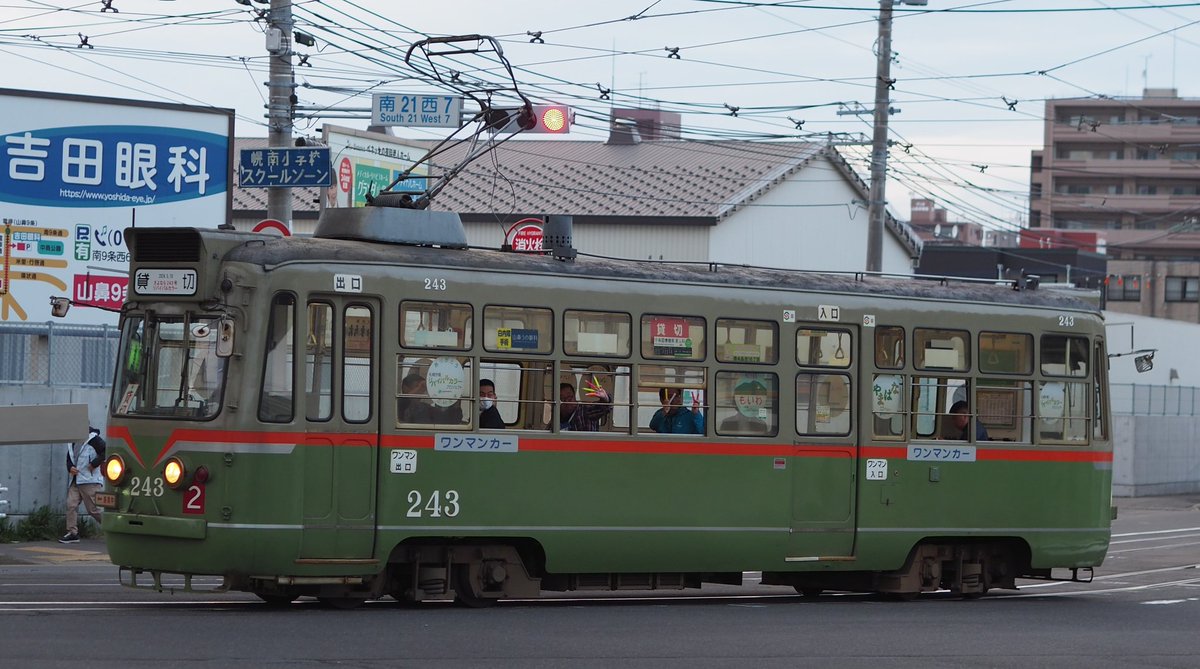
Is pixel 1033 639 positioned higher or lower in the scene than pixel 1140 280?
lower

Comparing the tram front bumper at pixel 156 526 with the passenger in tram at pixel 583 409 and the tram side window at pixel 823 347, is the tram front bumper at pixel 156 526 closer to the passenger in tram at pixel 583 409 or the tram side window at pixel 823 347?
the passenger in tram at pixel 583 409

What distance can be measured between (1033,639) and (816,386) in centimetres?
349

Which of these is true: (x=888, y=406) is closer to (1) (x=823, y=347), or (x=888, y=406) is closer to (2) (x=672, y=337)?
(1) (x=823, y=347)

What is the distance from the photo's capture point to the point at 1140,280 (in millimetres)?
84812

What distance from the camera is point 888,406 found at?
52.3ft

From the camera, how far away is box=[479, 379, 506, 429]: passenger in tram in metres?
13.7

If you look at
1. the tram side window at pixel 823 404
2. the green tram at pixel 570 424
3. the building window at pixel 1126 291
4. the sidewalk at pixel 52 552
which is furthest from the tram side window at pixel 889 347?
the building window at pixel 1126 291

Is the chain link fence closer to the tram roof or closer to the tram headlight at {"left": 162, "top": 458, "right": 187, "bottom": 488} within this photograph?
the tram roof

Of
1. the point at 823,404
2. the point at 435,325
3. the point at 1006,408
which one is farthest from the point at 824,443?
the point at 435,325

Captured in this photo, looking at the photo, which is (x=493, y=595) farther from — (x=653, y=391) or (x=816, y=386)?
(x=816, y=386)

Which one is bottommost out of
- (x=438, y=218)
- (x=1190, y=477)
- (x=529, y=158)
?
(x=1190, y=477)

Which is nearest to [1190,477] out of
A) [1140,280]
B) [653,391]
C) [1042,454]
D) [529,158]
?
[529,158]

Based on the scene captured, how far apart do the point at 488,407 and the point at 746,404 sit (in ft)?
8.62

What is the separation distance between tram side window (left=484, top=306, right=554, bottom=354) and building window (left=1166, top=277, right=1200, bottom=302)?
77.3 metres
